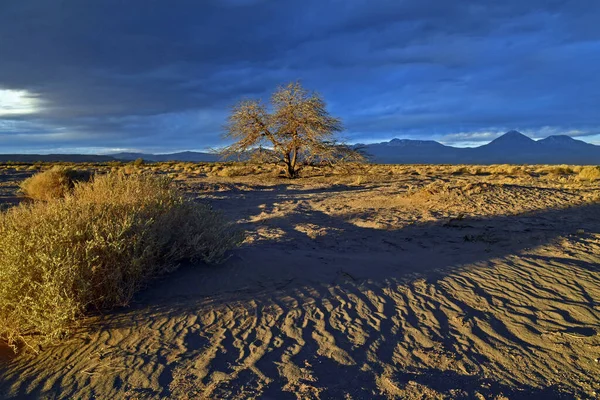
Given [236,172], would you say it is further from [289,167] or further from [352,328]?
[352,328]

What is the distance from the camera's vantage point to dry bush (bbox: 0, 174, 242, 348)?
4.49 metres

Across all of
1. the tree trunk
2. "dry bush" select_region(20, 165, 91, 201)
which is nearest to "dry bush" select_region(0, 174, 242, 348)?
"dry bush" select_region(20, 165, 91, 201)

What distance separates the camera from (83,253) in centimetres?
491

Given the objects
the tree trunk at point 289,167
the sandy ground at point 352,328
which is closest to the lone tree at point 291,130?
the tree trunk at point 289,167

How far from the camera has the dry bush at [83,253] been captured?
4.49m

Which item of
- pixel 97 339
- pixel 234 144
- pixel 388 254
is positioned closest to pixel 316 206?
pixel 388 254

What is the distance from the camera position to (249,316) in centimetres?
515

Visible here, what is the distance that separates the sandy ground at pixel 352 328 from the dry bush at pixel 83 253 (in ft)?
0.94

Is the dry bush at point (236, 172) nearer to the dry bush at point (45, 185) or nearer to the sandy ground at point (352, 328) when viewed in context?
the dry bush at point (45, 185)

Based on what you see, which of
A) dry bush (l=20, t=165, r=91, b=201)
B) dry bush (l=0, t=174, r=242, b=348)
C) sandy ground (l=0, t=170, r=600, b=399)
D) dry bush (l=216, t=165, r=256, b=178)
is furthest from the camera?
dry bush (l=216, t=165, r=256, b=178)

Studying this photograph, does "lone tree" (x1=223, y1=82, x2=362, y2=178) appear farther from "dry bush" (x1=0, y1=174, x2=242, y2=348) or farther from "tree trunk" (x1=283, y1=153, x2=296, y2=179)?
"dry bush" (x1=0, y1=174, x2=242, y2=348)

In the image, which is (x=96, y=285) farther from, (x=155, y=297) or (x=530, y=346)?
(x=530, y=346)

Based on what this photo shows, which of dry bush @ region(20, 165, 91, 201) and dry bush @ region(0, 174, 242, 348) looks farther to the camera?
dry bush @ region(20, 165, 91, 201)

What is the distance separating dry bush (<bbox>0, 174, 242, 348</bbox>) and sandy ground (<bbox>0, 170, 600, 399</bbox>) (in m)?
0.29
